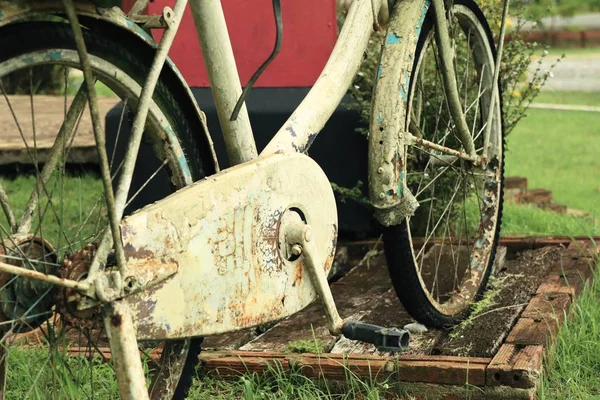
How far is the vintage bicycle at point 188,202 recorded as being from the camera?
72.0 inches

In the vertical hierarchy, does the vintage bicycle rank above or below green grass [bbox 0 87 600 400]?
above

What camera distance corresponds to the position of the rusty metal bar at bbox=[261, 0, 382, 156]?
92.9 inches

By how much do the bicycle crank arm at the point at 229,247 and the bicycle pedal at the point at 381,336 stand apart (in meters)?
0.13

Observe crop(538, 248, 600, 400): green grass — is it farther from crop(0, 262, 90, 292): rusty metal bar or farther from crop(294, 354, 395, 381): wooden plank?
crop(0, 262, 90, 292): rusty metal bar

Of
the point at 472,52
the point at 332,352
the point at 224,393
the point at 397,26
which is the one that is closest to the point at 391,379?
the point at 332,352

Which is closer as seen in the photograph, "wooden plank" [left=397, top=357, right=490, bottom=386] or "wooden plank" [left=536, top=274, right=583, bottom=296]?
"wooden plank" [left=397, top=357, right=490, bottom=386]

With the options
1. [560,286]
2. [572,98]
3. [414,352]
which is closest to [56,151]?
[414,352]

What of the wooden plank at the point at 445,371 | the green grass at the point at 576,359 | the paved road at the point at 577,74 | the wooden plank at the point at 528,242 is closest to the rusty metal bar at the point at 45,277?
the wooden plank at the point at 445,371

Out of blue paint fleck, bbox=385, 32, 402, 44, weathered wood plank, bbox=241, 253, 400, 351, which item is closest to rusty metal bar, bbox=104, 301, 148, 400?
weathered wood plank, bbox=241, 253, 400, 351

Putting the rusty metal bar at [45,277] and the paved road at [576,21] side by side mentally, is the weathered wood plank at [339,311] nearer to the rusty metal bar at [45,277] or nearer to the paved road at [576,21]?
the rusty metal bar at [45,277]

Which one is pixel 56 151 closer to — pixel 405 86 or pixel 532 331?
pixel 405 86

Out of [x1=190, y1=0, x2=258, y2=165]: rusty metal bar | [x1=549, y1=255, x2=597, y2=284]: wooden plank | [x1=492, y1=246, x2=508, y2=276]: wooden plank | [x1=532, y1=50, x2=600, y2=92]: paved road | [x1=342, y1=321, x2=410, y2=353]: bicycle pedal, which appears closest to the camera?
[x1=342, y1=321, x2=410, y2=353]: bicycle pedal

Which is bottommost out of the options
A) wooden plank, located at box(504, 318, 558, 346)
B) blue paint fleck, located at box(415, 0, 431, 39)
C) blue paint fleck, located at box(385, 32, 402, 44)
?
wooden plank, located at box(504, 318, 558, 346)

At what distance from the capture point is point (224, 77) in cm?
236
